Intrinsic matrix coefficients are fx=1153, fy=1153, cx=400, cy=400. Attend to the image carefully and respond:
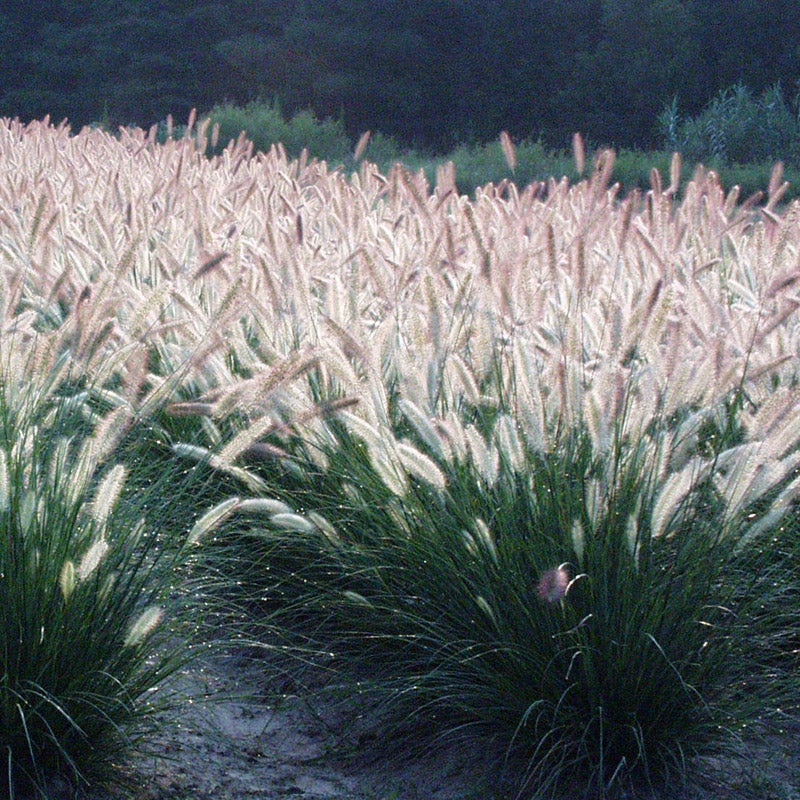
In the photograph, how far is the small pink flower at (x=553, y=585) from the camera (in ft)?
6.71

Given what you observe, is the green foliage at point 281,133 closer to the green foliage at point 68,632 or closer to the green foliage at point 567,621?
the green foliage at point 567,621

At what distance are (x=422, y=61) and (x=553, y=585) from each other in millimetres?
23043

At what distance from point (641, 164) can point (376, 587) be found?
12511mm

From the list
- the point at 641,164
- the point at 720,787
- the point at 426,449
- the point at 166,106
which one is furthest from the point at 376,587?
the point at 166,106

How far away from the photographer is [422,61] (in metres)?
24.0

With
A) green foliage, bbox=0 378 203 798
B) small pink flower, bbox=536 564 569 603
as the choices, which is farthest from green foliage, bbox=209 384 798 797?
green foliage, bbox=0 378 203 798

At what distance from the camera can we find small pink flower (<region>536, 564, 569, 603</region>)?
2.04m

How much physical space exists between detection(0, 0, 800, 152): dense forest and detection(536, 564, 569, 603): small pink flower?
20806mm

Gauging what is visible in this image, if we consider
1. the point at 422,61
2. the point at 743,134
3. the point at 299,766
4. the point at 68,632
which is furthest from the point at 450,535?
the point at 422,61

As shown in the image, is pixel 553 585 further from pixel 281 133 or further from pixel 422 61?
pixel 422 61

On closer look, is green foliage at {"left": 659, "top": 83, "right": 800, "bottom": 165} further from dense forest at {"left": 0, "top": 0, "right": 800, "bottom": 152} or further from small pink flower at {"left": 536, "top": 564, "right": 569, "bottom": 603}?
small pink flower at {"left": 536, "top": 564, "right": 569, "bottom": 603}

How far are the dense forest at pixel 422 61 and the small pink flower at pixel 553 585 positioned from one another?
2081 cm

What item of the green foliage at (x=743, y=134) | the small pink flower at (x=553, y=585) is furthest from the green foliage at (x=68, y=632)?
the green foliage at (x=743, y=134)

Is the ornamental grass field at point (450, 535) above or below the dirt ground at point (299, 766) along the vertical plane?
above
